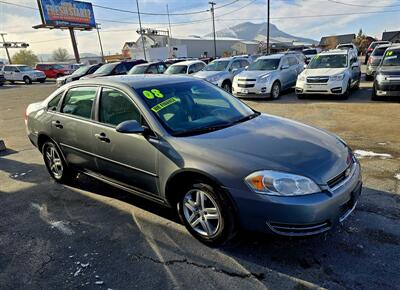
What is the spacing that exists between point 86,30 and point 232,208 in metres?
46.7

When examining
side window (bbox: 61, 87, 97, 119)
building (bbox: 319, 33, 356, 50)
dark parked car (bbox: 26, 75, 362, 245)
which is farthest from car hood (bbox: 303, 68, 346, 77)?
building (bbox: 319, 33, 356, 50)

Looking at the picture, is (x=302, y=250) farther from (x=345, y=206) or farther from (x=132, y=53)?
(x=132, y=53)

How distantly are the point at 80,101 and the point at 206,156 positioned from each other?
2.22 m

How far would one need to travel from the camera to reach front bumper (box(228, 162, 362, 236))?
250 centimetres

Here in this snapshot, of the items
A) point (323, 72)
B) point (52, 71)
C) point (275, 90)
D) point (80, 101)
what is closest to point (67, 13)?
point (52, 71)

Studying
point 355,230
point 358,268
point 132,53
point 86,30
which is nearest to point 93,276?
point 358,268

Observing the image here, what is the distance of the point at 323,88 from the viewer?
10.9 meters

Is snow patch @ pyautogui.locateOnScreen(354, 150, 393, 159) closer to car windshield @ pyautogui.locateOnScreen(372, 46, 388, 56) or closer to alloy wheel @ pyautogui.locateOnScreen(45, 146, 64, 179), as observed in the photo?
alloy wheel @ pyautogui.locateOnScreen(45, 146, 64, 179)

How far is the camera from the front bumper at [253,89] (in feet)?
38.8

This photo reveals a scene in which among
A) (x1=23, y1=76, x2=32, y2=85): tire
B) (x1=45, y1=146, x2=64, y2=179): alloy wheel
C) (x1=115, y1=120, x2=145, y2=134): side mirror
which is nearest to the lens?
(x1=115, y1=120, x2=145, y2=134): side mirror

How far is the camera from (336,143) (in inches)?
125

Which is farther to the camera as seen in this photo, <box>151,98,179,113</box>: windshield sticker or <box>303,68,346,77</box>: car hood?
<box>303,68,346,77</box>: car hood

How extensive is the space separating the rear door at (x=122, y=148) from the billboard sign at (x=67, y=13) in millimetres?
39512

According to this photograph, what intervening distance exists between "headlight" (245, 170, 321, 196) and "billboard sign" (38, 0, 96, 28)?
136 ft
